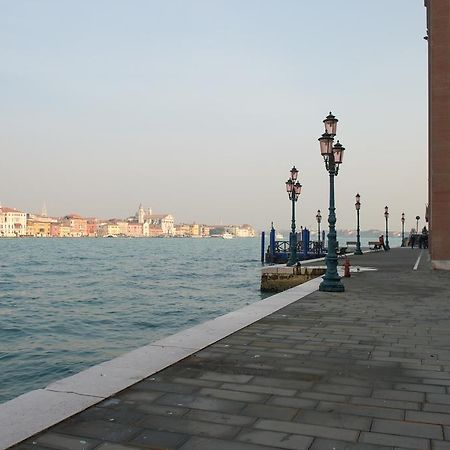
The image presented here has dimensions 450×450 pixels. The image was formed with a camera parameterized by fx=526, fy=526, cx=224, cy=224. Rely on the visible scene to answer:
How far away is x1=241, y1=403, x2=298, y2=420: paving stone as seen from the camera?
15.1 ft

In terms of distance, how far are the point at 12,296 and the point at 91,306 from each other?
22.6 ft

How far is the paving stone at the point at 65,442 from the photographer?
13.0 feet

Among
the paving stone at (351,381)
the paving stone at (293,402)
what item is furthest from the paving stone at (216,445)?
the paving stone at (351,381)

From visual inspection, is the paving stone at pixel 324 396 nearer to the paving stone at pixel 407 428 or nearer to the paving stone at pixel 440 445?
the paving stone at pixel 407 428

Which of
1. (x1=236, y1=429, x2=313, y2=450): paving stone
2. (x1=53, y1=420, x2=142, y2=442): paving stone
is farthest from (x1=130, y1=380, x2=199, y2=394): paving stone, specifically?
(x1=236, y1=429, x2=313, y2=450): paving stone

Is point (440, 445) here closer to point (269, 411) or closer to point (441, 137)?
point (269, 411)

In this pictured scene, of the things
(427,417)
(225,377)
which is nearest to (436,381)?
(427,417)

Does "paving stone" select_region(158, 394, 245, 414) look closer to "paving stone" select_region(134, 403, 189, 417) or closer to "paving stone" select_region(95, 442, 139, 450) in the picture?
"paving stone" select_region(134, 403, 189, 417)

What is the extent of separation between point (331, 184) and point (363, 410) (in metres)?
11.9

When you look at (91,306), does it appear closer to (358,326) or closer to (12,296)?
(12,296)

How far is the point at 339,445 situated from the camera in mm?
4008

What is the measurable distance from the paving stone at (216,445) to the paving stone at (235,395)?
104cm

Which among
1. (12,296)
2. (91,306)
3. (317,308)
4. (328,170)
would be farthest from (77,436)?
(12,296)

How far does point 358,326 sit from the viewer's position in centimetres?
943
